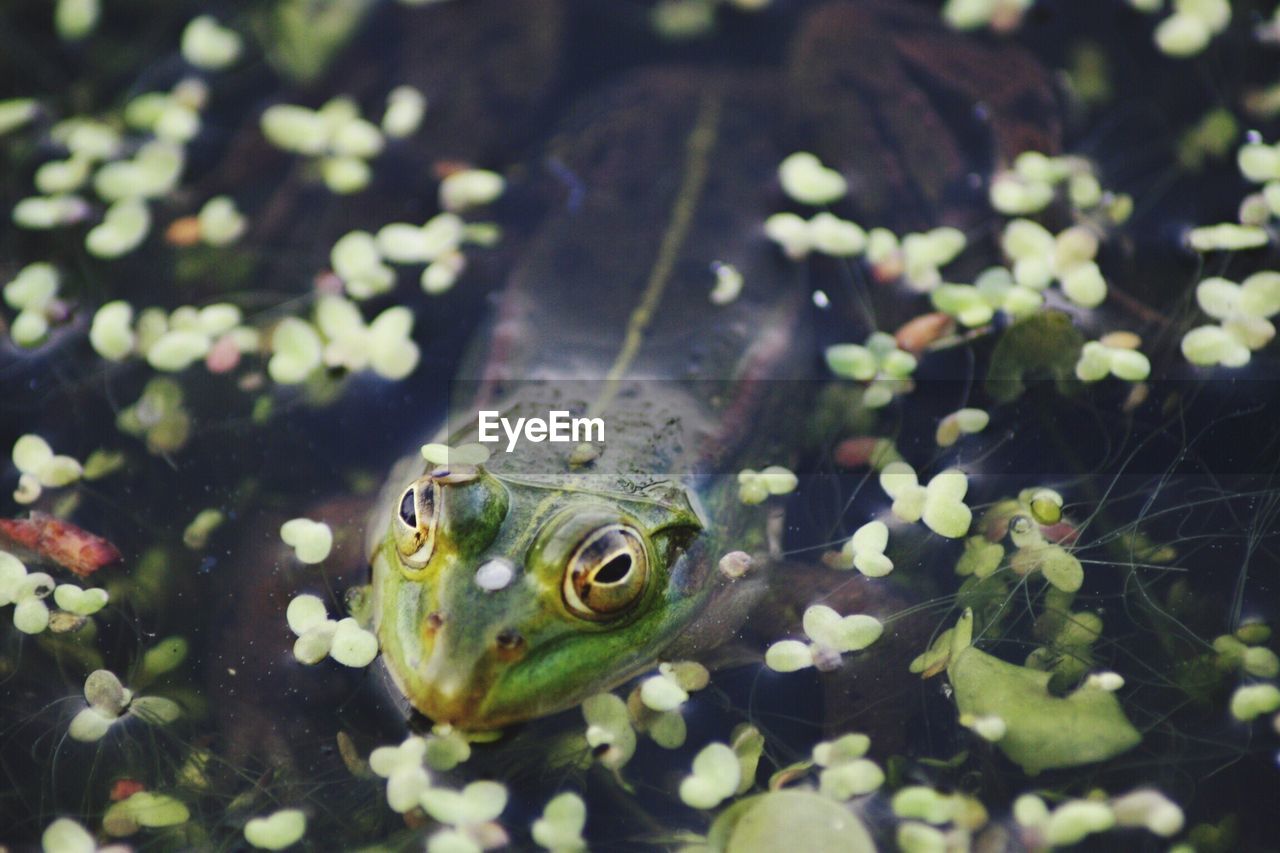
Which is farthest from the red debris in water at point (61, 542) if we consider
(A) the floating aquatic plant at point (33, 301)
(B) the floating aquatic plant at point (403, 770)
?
(B) the floating aquatic plant at point (403, 770)

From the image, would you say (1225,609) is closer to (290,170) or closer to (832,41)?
(832,41)

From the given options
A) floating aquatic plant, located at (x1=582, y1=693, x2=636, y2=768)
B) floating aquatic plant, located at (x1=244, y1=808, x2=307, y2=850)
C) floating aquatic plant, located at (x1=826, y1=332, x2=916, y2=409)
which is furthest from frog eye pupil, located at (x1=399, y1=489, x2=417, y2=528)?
floating aquatic plant, located at (x1=826, y1=332, x2=916, y2=409)

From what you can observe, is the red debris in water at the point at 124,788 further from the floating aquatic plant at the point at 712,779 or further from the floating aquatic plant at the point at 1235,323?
the floating aquatic plant at the point at 1235,323

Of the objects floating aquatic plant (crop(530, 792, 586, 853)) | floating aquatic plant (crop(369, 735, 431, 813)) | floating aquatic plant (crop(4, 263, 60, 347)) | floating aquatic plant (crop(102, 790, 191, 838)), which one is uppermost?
floating aquatic plant (crop(4, 263, 60, 347))

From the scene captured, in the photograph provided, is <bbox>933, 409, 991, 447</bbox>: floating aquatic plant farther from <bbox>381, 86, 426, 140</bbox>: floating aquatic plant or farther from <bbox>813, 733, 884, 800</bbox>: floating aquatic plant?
<bbox>381, 86, 426, 140</bbox>: floating aquatic plant

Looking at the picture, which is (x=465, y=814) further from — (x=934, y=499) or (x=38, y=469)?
(x=38, y=469)

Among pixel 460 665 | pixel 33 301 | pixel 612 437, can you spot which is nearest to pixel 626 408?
pixel 612 437

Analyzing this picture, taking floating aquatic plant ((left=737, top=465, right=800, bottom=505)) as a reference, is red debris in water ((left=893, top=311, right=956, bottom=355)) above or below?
above
